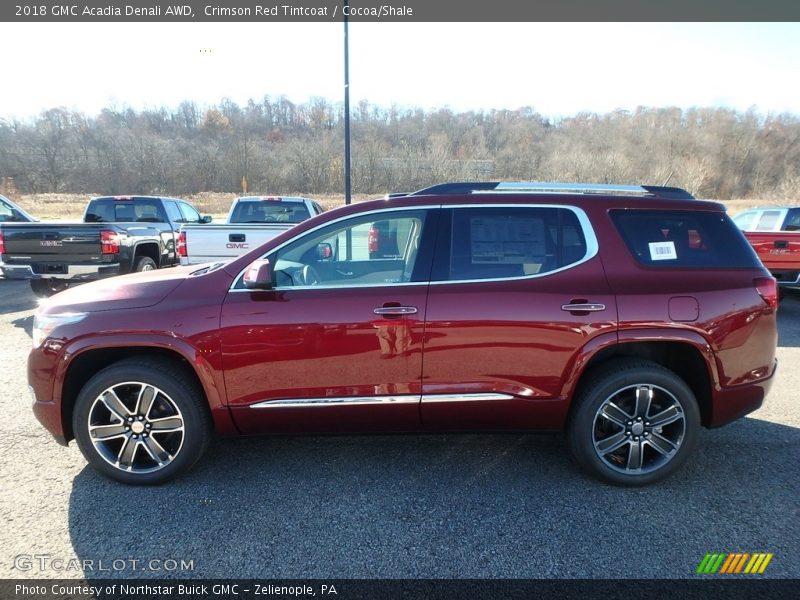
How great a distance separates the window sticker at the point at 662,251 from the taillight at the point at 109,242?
771 centimetres

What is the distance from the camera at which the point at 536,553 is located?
2.50 meters

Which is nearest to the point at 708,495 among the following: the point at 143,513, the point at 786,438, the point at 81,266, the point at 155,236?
the point at 786,438

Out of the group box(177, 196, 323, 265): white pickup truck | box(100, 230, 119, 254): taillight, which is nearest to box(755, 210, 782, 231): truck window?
box(177, 196, 323, 265): white pickup truck

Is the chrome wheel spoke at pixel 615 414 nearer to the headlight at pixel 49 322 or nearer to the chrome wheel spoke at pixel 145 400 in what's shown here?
the chrome wheel spoke at pixel 145 400

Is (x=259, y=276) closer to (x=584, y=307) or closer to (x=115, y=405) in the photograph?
(x=115, y=405)

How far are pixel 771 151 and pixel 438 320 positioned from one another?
8846 cm

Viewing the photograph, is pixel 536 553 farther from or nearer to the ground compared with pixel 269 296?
nearer to the ground

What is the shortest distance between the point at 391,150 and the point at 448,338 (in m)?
67.0

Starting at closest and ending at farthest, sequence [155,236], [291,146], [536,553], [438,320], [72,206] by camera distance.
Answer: [536,553], [438,320], [155,236], [72,206], [291,146]

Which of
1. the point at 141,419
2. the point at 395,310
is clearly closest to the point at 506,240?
the point at 395,310

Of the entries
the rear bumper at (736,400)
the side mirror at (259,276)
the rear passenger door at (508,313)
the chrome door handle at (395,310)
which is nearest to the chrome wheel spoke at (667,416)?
the rear bumper at (736,400)

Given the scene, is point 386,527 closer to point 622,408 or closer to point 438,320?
point 438,320

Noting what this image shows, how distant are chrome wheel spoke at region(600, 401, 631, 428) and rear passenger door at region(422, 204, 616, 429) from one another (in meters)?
0.28

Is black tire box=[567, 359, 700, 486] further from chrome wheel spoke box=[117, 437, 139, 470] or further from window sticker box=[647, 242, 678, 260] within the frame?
chrome wheel spoke box=[117, 437, 139, 470]
